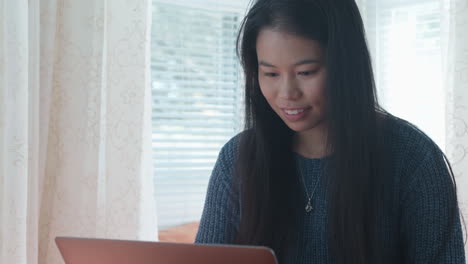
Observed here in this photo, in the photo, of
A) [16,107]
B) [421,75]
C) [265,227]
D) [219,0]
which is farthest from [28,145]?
[421,75]

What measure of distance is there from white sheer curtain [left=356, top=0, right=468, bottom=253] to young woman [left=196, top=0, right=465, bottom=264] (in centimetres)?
132

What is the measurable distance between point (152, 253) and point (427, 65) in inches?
90.6

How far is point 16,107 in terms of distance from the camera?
1831 mm

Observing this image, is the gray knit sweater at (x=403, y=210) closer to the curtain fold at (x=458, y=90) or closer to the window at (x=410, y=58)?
the curtain fold at (x=458, y=90)

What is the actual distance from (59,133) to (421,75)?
1.74m

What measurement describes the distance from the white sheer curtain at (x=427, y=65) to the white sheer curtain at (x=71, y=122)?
1254mm

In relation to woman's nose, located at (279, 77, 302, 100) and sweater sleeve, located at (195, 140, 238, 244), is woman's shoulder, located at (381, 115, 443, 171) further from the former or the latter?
sweater sleeve, located at (195, 140, 238, 244)

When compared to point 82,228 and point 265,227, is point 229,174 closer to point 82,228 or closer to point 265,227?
point 265,227

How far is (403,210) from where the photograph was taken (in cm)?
119

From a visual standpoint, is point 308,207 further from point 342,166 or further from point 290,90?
point 290,90

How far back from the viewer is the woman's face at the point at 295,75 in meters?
1.17

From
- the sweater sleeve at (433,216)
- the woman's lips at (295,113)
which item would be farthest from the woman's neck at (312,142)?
the sweater sleeve at (433,216)

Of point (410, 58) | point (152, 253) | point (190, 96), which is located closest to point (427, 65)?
point (410, 58)

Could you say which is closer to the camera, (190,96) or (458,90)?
(458,90)
